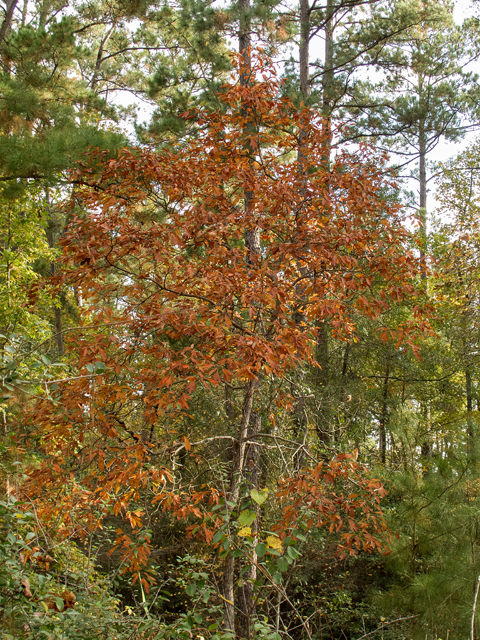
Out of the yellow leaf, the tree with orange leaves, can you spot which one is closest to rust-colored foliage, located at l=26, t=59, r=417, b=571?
the tree with orange leaves

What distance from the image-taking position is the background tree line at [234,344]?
8.97ft

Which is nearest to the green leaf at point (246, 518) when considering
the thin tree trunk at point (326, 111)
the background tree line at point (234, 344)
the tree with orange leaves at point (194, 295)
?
the background tree line at point (234, 344)

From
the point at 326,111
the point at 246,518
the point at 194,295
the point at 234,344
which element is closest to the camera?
the point at 246,518

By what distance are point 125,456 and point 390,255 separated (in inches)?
82.4

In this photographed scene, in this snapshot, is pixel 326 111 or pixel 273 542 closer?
pixel 273 542

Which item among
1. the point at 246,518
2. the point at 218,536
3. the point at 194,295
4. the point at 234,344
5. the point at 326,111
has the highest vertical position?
the point at 326,111

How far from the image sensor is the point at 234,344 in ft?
9.42

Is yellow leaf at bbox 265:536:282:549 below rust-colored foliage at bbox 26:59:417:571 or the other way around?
below

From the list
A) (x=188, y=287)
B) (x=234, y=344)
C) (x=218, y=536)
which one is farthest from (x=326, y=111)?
(x=218, y=536)

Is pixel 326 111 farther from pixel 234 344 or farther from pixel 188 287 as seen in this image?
pixel 234 344

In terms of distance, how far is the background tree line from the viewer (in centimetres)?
273

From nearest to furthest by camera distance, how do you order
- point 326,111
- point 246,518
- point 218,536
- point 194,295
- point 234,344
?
point 246,518, point 218,536, point 234,344, point 194,295, point 326,111

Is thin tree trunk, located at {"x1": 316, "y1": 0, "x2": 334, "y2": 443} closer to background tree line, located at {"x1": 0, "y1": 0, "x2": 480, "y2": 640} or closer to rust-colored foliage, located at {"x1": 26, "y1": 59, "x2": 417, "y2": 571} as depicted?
background tree line, located at {"x1": 0, "y1": 0, "x2": 480, "y2": 640}

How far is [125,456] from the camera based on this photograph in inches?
105
